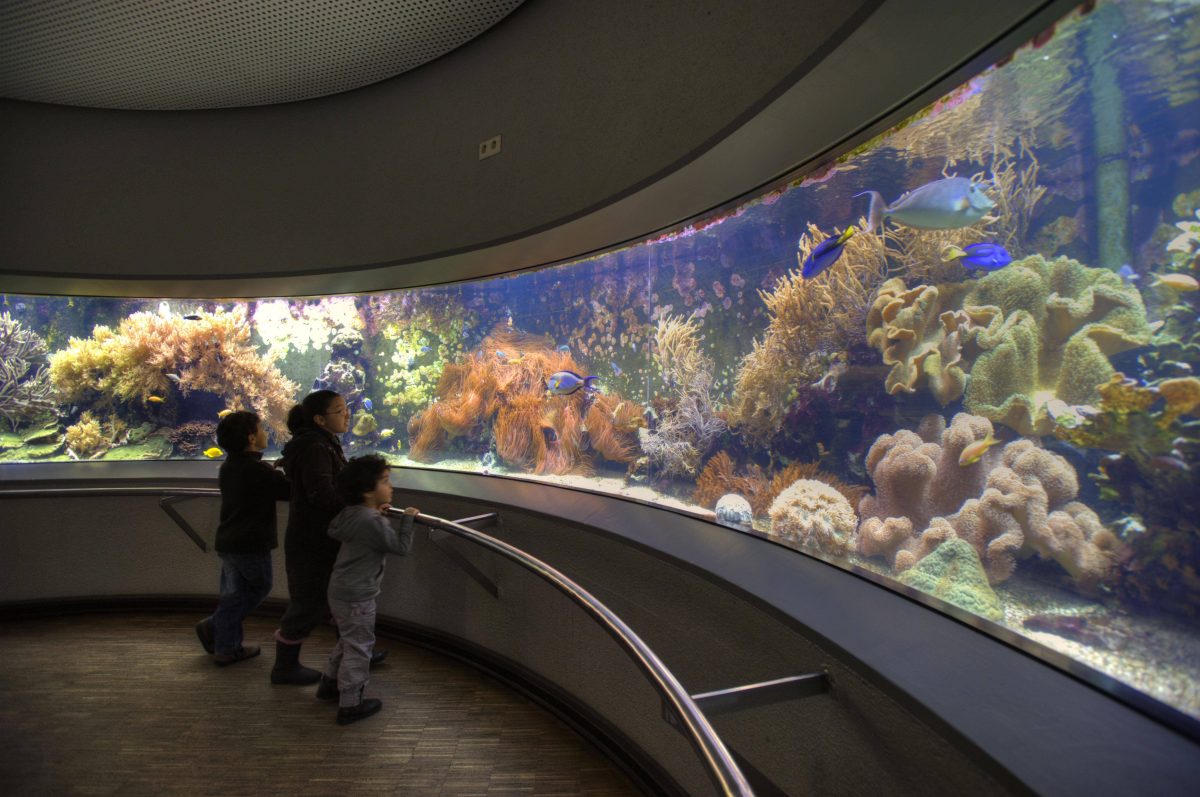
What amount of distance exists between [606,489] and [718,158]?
198 cm

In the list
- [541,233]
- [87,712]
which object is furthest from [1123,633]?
[87,712]

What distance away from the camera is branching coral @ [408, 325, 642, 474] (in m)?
3.46

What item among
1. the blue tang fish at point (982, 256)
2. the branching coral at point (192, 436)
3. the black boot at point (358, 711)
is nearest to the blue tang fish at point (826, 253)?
the blue tang fish at point (982, 256)

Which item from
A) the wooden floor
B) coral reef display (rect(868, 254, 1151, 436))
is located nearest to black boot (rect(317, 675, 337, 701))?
the wooden floor

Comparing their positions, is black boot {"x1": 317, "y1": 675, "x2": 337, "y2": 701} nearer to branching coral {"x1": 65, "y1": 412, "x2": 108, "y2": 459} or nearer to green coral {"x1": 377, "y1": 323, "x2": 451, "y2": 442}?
green coral {"x1": 377, "y1": 323, "x2": 451, "y2": 442}

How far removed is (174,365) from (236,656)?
2622 mm

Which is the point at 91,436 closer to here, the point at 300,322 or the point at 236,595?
the point at 300,322

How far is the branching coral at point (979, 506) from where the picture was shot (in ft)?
4.27

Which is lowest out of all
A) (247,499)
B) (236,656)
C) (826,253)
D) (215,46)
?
(236,656)

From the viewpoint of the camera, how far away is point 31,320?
4766 mm

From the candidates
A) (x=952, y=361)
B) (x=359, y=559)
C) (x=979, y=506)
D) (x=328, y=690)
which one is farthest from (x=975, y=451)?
(x=328, y=690)

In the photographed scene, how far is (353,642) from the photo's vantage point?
2.82 m

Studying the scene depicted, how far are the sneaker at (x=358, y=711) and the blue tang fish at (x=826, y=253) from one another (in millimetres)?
2972

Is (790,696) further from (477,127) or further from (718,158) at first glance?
(477,127)
